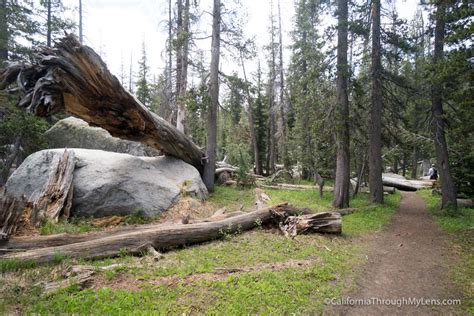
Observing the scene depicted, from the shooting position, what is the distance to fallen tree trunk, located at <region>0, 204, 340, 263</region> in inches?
200

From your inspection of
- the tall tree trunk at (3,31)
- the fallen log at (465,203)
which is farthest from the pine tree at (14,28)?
the fallen log at (465,203)

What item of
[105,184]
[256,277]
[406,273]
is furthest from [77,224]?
[406,273]

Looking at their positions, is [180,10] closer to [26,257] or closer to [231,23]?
[231,23]

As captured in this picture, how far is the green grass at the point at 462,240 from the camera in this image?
17.9 ft

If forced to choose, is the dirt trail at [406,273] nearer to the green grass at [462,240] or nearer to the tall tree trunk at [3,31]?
the green grass at [462,240]

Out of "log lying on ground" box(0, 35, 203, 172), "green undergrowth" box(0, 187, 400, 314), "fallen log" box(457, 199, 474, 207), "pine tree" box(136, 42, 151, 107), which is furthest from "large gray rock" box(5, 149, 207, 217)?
"pine tree" box(136, 42, 151, 107)

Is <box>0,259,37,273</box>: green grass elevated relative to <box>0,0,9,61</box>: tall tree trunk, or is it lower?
lower

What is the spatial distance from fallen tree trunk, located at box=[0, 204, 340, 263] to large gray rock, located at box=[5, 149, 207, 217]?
2346mm

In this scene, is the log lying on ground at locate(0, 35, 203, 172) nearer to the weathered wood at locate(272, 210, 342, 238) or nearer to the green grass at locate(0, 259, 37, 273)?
the green grass at locate(0, 259, 37, 273)

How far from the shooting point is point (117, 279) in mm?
4648

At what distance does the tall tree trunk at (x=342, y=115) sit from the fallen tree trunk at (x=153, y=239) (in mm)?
4761

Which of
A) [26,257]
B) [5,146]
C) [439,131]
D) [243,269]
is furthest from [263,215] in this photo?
[5,146]

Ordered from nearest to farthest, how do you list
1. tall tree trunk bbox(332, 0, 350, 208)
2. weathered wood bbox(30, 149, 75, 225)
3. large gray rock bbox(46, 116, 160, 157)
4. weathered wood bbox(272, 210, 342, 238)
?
weathered wood bbox(30, 149, 75, 225)
weathered wood bbox(272, 210, 342, 238)
tall tree trunk bbox(332, 0, 350, 208)
large gray rock bbox(46, 116, 160, 157)

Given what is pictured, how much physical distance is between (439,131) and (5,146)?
20335mm
